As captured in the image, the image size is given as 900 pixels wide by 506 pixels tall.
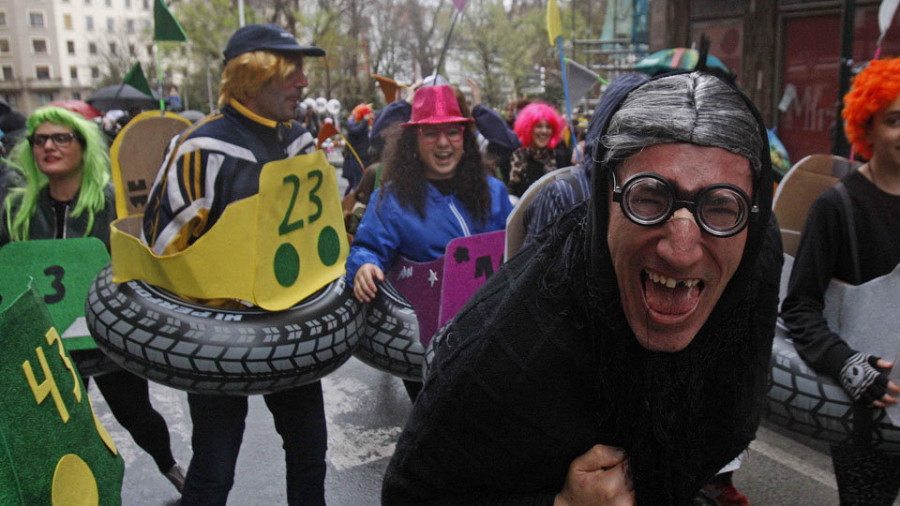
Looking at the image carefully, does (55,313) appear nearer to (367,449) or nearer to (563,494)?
(367,449)

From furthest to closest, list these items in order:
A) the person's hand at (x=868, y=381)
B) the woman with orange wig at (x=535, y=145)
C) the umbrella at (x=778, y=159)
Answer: the woman with orange wig at (x=535, y=145) → the umbrella at (x=778, y=159) → the person's hand at (x=868, y=381)

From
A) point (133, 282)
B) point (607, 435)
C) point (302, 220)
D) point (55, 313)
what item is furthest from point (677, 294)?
point (55, 313)

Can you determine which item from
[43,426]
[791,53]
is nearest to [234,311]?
[43,426]

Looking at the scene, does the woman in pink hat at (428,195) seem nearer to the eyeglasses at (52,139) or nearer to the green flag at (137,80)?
the eyeglasses at (52,139)

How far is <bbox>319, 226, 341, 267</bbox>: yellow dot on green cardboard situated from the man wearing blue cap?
1.09 feet

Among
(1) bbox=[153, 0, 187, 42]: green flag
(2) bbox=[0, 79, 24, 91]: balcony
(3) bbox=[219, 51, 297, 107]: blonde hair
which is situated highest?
(2) bbox=[0, 79, 24, 91]: balcony

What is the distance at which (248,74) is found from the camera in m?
A: 2.69

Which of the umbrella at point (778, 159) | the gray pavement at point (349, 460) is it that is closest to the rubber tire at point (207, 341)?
the gray pavement at point (349, 460)

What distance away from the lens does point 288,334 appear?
8.05 feet

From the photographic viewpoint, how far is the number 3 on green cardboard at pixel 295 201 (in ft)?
8.47

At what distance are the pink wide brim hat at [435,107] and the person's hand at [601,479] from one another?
7.34ft

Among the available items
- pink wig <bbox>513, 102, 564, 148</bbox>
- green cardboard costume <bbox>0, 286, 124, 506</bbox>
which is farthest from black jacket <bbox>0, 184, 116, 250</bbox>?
pink wig <bbox>513, 102, 564, 148</bbox>

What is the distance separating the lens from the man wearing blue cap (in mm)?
2477

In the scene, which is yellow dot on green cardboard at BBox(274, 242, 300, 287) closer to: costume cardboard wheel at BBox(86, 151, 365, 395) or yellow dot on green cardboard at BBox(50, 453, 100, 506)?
costume cardboard wheel at BBox(86, 151, 365, 395)
